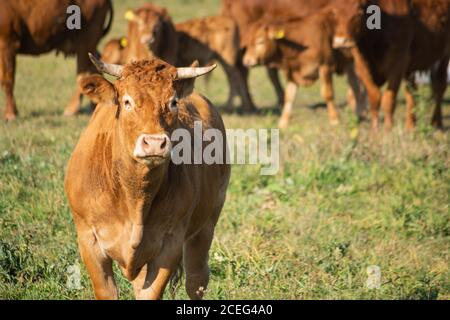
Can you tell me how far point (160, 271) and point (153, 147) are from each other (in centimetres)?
99

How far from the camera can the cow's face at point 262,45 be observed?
596 inches

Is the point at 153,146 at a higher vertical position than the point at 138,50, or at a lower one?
lower

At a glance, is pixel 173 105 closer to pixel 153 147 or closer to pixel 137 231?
pixel 153 147

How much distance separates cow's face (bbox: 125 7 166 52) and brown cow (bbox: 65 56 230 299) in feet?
26.9

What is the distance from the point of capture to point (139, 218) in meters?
5.74

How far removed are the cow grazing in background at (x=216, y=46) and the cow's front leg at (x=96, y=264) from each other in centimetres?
996

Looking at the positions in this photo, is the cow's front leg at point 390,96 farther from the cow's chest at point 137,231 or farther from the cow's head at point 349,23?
the cow's chest at point 137,231

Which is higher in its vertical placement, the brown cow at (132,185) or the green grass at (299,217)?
the brown cow at (132,185)

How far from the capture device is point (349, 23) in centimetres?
1348

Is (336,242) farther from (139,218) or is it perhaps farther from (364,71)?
(364,71)

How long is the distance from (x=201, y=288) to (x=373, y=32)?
7.71 m

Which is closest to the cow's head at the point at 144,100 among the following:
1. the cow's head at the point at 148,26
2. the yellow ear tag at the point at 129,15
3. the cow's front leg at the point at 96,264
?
the cow's front leg at the point at 96,264

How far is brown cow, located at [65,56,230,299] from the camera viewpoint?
553 cm

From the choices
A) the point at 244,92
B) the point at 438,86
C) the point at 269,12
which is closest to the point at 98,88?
the point at 244,92
